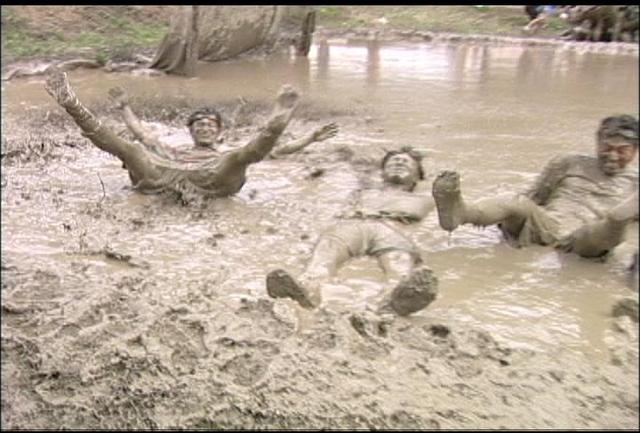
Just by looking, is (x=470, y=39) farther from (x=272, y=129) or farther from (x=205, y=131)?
(x=272, y=129)

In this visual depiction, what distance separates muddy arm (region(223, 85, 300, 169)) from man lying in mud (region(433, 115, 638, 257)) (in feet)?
3.61

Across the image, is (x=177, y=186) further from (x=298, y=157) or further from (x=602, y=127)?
(x=602, y=127)

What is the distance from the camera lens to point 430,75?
11.2 meters

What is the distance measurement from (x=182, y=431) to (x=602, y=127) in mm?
2839

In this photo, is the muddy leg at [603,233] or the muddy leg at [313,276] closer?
the muddy leg at [313,276]

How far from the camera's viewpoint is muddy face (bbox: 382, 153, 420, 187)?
5227 millimetres

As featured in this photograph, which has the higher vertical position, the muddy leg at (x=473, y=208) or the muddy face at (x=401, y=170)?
the muddy leg at (x=473, y=208)

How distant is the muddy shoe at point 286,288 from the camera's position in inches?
127

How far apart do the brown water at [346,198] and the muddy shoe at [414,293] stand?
4.7 inches

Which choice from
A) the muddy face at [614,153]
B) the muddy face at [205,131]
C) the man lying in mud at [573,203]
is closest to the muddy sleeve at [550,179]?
the man lying in mud at [573,203]

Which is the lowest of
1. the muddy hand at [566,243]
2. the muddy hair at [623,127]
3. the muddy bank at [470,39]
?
the muddy bank at [470,39]

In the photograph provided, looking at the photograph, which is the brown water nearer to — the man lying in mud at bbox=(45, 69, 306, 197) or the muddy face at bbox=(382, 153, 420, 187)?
the man lying in mud at bbox=(45, 69, 306, 197)

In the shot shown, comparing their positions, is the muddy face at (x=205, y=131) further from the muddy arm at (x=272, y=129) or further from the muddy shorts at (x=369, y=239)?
the muddy shorts at (x=369, y=239)

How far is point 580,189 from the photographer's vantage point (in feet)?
14.4
